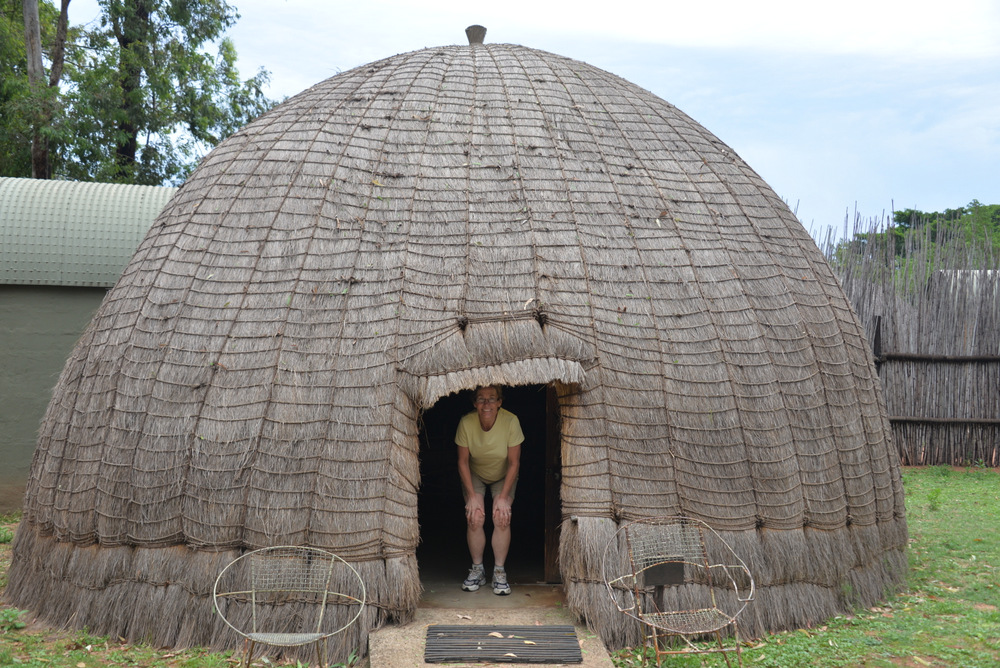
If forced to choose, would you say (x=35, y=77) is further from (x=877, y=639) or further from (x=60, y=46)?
(x=877, y=639)

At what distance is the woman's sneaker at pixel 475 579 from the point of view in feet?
23.9

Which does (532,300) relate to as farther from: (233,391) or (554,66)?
(554,66)

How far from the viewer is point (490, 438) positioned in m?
7.26

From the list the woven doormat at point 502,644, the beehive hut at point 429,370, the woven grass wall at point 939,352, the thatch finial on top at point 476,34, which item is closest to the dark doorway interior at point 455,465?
the beehive hut at point 429,370

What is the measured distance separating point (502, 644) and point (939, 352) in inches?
489

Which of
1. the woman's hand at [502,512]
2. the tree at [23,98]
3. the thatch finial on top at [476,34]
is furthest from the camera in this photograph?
the tree at [23,98]

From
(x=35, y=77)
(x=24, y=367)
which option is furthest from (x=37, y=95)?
(x=24, y=367)

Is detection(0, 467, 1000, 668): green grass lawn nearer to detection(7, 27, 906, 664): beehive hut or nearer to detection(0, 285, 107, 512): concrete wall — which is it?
detection(7, 27, 906, 664): beehive hut

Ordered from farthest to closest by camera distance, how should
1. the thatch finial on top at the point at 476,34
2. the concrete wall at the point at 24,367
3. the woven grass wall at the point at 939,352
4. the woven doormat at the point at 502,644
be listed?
the woven grass wall at the point at 939,352
the concrete wall at the point at 24,367
the thatch finial on top at the point at 476,34
the woven doormat at the point at 502,644

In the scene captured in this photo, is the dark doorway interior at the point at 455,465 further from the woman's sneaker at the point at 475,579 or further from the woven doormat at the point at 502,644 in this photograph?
the woven doormat at the point at 502,644

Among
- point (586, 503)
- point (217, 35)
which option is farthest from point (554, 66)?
point (217, 35)

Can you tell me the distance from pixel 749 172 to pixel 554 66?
2298mm

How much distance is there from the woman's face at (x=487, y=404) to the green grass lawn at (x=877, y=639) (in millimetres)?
2080

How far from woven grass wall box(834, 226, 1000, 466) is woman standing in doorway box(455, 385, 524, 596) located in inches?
417
